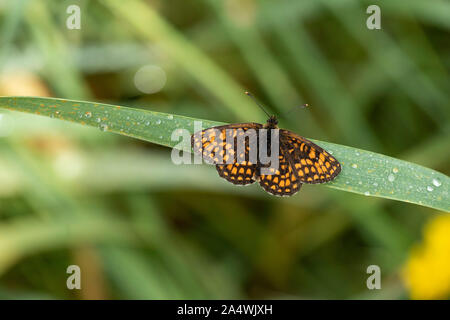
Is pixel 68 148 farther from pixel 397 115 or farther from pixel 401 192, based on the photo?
pixel 397 115

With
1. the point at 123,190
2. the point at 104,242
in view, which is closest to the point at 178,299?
the point at 104,242

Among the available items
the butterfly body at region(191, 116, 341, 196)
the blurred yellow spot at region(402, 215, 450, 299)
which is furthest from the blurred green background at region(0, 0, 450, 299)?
the butterfly body at region(191, 116, 341, 196)

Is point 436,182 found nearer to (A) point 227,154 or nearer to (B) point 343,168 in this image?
(B) point 343,168

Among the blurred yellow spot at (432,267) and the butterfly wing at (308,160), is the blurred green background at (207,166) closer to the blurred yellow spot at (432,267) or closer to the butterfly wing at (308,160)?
the blurred yellow spot at (432,267)

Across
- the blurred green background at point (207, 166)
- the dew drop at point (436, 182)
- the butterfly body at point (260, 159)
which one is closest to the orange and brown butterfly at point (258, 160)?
the butterfly body at point (260, 159)

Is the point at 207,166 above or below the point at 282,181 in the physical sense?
above

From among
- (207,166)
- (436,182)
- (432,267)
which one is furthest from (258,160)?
(432,267)
